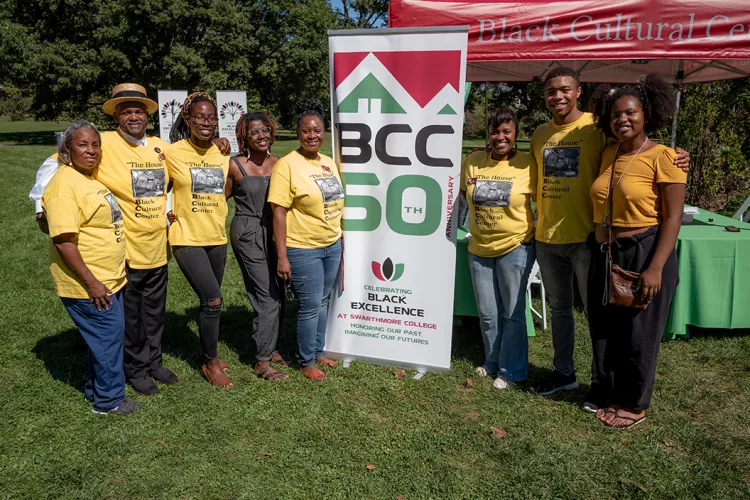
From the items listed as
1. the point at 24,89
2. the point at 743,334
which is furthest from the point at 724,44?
the point at 24,89

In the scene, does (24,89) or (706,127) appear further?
(24,89)

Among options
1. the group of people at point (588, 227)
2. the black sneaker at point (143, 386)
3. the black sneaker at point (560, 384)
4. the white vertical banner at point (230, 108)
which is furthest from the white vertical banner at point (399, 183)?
the white vertical banner at point (230, 108)

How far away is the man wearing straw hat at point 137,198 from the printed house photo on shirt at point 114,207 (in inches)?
4.5

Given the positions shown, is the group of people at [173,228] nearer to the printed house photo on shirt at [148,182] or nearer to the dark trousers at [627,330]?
the printed house photo on shirt at [148,182]

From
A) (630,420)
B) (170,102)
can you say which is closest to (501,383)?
(630,420)

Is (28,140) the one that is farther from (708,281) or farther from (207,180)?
(708,281)

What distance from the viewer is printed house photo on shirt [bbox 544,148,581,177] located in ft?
10.8

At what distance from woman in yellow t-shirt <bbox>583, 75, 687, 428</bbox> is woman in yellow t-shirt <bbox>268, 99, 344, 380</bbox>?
166 cm

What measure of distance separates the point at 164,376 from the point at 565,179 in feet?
10.0

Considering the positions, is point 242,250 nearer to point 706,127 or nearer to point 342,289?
point 342,289

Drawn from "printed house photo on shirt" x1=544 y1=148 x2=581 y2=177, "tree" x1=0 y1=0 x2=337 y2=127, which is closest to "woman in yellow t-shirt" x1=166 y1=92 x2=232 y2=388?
"printed house photo on shirt" x1=544 y1=148 x2=581 y2=177

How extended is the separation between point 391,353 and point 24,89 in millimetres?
27948

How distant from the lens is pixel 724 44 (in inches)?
170

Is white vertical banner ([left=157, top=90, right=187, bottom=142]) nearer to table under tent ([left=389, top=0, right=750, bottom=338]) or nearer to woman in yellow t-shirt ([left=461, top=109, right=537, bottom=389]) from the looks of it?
table under tent ([left=389, top=0, right=750, bottom=338])
